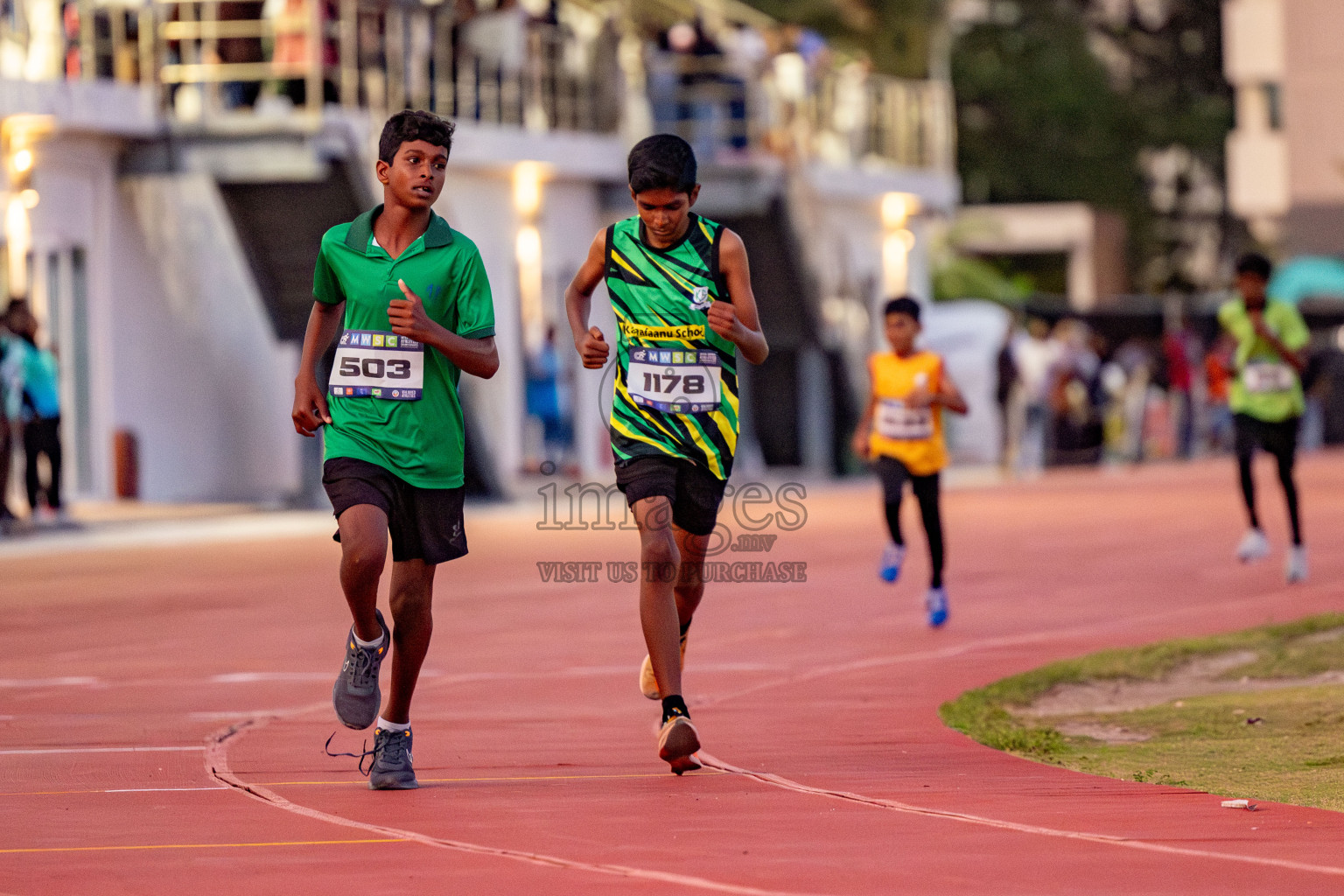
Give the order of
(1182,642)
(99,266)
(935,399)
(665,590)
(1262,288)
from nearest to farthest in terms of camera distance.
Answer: (665,590) → (1182,642) → (935,399) → (1262,288) → (99,266)

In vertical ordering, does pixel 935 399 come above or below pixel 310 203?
below

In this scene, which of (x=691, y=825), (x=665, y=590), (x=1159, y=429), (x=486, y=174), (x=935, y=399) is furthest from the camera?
(x=1159, y=429)

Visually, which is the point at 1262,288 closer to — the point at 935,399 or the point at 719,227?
the point at 935,399

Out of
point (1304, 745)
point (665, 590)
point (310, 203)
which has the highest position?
point (310, 203)

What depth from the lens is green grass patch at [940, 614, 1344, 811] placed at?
706 cm

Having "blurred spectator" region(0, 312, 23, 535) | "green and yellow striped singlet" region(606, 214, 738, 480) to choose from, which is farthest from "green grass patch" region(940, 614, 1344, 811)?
"blurred spectator" region(0, 312, 23, 535)

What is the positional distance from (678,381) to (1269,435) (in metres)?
7.49

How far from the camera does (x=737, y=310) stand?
735 cm

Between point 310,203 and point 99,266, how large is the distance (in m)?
2.22

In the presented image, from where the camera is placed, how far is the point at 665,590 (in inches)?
284

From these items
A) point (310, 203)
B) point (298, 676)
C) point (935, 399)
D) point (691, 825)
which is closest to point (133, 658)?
point (298, 676)

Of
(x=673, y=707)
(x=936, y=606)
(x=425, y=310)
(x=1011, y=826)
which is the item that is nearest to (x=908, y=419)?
(x=936, y=606)

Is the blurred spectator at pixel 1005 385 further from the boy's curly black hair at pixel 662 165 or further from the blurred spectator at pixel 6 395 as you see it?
the boy's curly black hair at pixel 662 165

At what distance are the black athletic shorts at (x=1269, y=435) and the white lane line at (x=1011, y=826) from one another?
762cm
